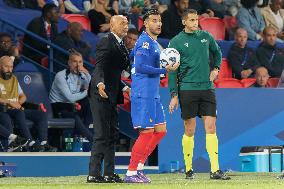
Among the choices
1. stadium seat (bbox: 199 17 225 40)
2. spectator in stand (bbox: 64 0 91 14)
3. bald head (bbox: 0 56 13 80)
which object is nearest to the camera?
bald head (bbox: 0 56 13 80)

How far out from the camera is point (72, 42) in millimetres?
19281

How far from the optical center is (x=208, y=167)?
17.3m

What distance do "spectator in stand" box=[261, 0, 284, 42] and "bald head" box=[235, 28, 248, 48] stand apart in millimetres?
2223

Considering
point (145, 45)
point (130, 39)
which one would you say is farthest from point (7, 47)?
point (145, 45)

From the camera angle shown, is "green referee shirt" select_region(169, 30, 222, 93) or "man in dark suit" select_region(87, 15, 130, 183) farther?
"green referee shirt" select_region(169, 30, 222, 93)

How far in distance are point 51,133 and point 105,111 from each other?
17.4ft

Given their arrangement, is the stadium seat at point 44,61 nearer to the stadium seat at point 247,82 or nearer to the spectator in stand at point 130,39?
the spectator in stand at point 130,39

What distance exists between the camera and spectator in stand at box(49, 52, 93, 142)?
1816 centimetres

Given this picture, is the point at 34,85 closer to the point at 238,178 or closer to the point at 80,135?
the point at 80,135

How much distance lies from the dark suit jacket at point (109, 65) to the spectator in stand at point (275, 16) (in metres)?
10.0

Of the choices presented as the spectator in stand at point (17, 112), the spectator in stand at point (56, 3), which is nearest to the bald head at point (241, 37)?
the spectator in stand at point (56, 3)

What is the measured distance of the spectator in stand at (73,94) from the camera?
59.6ft

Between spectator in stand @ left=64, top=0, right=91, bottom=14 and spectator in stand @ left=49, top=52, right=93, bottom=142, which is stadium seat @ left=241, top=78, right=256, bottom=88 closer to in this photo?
spectator in stand @ left=49, top=52, right=93, bottom=142

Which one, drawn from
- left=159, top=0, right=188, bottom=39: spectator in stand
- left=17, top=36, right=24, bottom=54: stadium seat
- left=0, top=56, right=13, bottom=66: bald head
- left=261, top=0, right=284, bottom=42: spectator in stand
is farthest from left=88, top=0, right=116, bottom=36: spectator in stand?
left=261, top=0, right=284, bottom=42: spectator in stand
